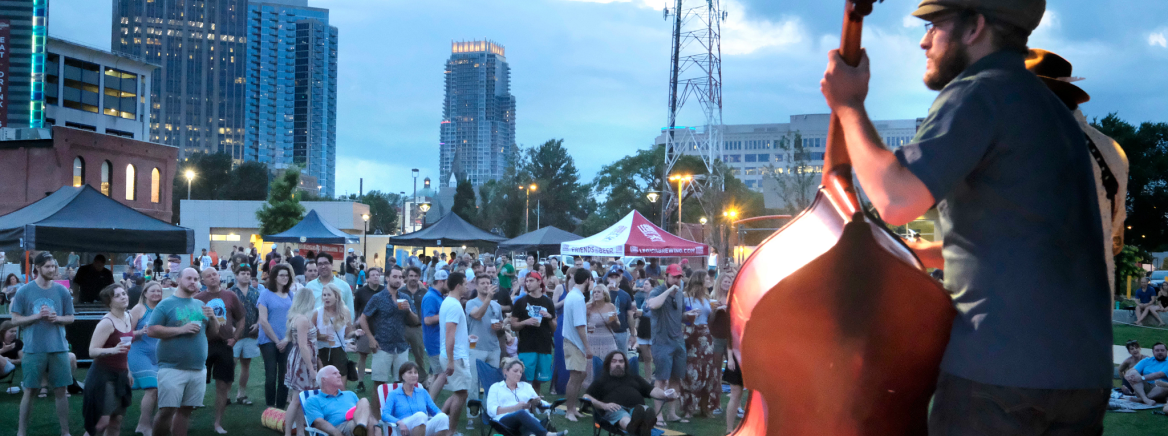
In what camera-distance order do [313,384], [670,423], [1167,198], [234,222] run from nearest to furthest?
[313,384]
[670,423]
[1167,198]
[234,222]

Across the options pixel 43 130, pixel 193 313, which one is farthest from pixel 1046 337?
pixel 43 130

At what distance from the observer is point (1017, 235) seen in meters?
1.34

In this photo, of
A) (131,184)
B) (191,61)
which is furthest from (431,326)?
(191,61)

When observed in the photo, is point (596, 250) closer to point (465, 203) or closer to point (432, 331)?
point (432, 331)

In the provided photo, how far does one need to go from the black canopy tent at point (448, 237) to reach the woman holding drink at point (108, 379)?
16.3m

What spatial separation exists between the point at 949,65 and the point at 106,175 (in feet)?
161

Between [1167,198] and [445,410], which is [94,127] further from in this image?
[1167,198]

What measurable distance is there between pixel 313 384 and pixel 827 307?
8322 millimetres

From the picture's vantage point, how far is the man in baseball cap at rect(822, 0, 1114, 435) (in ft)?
4.33

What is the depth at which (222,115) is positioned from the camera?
16912 cm

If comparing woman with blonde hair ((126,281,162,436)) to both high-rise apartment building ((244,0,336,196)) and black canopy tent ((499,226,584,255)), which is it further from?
Answer: high-rise apartment building ((244,0,336,196))

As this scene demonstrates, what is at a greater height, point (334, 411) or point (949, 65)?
point (949, 65)

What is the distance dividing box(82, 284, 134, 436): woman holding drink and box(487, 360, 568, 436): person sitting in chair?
365 centimetres

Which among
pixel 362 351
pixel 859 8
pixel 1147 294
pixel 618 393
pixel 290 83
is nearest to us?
pixel 859 8
